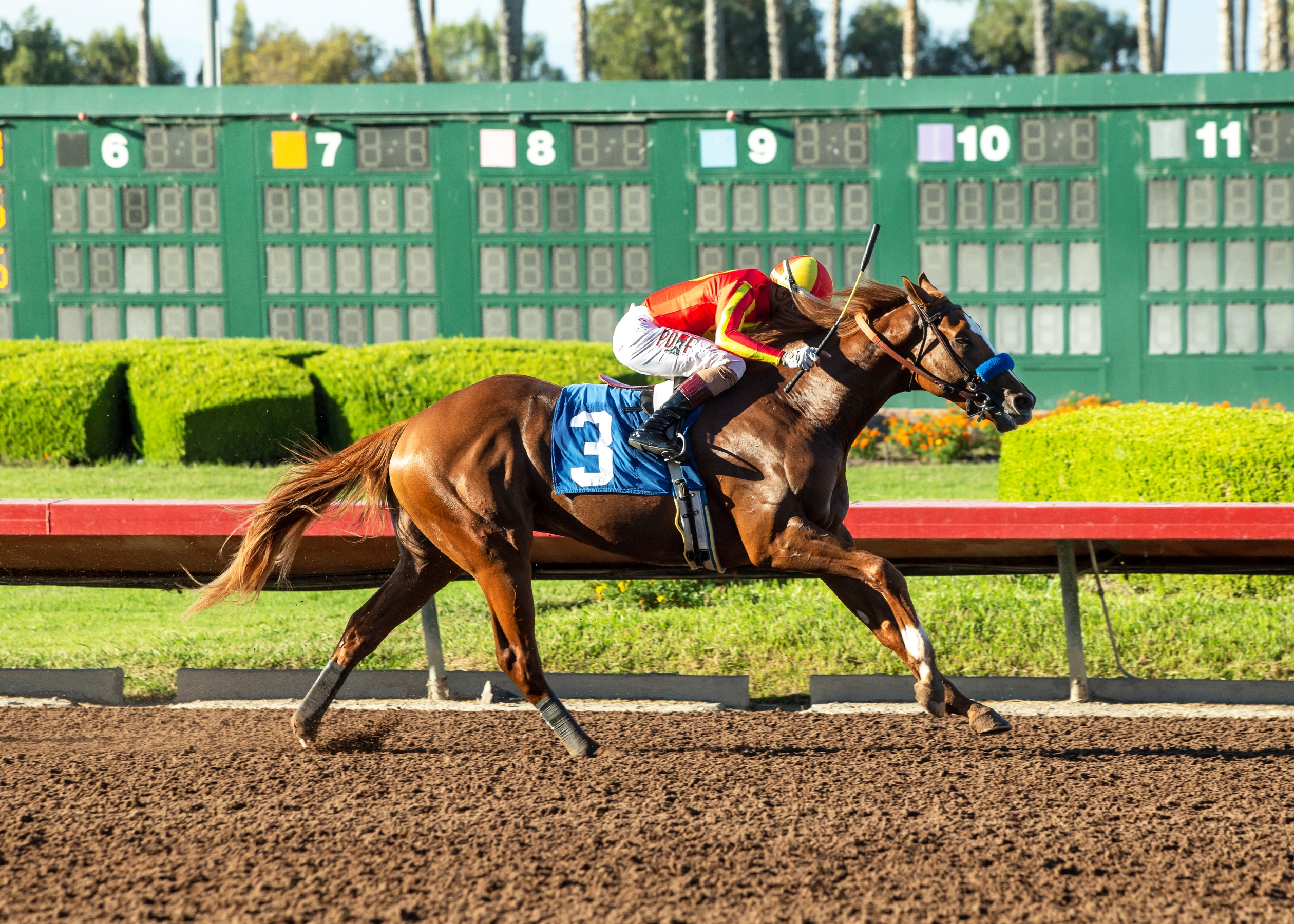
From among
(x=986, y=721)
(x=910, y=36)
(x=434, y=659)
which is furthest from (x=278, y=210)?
(x=910, y=36)

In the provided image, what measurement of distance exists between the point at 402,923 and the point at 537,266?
10185 mm

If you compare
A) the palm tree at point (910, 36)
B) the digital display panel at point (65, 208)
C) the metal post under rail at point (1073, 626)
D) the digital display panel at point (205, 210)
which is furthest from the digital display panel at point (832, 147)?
the palm tree at point (910, 36)

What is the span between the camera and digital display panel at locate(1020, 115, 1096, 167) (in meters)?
12.2

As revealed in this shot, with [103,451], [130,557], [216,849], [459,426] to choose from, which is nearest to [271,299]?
[103,451]

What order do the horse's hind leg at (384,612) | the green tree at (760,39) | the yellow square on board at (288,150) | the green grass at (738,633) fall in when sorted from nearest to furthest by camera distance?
the horse's hind leg at (384,612), the green grass at (738,633), the yellow square on board at (288,150), the green tree at (760,39)

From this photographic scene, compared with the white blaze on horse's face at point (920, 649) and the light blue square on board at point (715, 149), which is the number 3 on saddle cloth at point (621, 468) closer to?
the white blaze on horse's face at point (920, 649)

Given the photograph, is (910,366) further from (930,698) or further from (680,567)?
(680,567)

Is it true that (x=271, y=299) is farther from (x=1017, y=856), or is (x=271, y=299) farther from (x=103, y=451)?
(x=1017, y=856)

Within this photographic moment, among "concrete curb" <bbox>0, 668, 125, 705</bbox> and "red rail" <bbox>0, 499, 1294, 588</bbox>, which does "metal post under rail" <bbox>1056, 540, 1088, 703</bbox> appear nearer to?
"red rail" <bbox>0, 499, 1294, 588</bbox>

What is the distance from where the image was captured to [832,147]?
1228cm

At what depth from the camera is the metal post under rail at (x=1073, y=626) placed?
545 centimetres

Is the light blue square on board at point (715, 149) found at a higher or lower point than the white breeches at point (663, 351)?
higher

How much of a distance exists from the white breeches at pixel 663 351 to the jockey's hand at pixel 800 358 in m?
0.18

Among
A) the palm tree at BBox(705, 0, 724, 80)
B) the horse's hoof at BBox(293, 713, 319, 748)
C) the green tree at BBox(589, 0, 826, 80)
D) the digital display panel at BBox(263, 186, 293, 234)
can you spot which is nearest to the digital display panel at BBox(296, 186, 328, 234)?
the digital display panel at BBox(263, 186, 293, 234)
